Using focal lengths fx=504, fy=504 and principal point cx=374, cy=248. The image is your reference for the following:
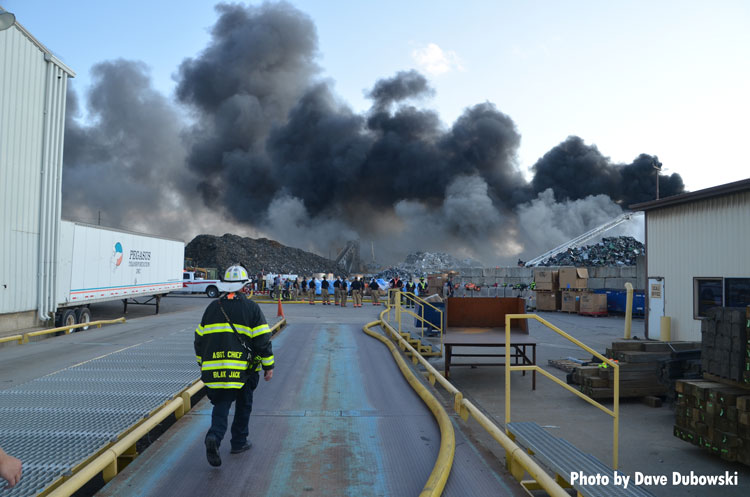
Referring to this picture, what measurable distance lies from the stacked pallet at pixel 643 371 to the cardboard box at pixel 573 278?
526 inches

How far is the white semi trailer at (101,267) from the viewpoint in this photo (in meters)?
13.2

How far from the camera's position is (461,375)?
353 inches

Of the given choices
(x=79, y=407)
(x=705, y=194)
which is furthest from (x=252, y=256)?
(x=79, y=407)

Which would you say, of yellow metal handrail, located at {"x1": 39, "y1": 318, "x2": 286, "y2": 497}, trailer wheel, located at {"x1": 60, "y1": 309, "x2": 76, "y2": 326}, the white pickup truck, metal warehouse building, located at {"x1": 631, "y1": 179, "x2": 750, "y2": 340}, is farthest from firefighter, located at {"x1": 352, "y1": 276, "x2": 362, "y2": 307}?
yellow metal handrail, located at {"x1": 39, "y1": 318, "x2": 286, "y2": 497}

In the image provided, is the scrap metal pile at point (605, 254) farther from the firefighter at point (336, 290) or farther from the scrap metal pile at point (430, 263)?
the scrap metal pile at point (430, 263)

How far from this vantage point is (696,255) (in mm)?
10906

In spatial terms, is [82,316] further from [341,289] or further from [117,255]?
[341,289]

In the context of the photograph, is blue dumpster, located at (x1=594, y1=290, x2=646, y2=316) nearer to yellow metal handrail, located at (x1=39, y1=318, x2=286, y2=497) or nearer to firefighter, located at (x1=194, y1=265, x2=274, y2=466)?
yellow metal handrail, located at (x1=39, y1=318, x2=286, y2=497)

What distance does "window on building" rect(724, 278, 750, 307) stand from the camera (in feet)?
31.4

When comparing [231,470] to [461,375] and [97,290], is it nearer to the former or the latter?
[461,375]

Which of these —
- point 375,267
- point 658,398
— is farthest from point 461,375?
point 375,267

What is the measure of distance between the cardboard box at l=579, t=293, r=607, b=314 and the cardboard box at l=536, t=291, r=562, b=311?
1.71 meters

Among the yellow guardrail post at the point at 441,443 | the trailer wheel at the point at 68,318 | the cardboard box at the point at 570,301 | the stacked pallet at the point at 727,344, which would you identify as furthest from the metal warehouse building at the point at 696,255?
the trailer wheel at the point at 68,318

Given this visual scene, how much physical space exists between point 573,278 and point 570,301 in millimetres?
987
